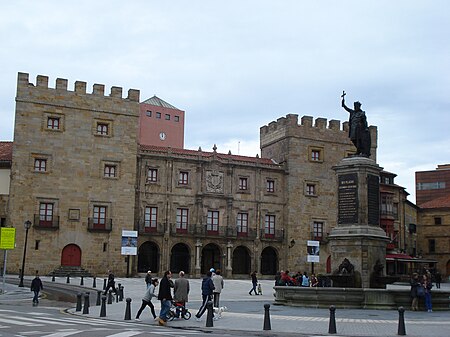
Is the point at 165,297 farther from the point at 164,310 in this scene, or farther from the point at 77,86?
the point at 77,86

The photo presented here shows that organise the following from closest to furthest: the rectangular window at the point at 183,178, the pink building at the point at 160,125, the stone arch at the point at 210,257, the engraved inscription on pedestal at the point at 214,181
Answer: the rectangular window at the point at 183,178 < the engraved inscription on pedestal at the point at 214,181 < the stone arch at the point at 210,257 < the pink building at the point at 160,125

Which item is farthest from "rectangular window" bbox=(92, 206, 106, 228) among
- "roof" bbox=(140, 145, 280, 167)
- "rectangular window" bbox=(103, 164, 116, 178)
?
"roof" bbox=(140, 145, 280, 167)

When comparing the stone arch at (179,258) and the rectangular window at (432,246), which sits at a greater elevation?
the rectangular window at (432,246)

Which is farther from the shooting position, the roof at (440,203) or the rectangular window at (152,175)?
the roof at (440,203)

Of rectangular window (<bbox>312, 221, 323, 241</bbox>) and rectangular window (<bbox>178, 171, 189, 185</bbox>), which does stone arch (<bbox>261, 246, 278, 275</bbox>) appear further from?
rectangular window (<bbox>178, 171, 189, 185</bbox>)

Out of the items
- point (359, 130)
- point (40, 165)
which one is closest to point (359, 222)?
point (359, 130)

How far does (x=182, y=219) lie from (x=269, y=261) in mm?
9803

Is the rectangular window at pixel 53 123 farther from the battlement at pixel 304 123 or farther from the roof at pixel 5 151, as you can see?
the battlement at pixel 304 123

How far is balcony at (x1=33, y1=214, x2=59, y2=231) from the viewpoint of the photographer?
49272 mm

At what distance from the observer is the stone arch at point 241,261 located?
58812mm

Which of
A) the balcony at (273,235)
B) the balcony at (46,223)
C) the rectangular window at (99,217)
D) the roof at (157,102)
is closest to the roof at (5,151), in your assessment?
the balcony at (46,223)

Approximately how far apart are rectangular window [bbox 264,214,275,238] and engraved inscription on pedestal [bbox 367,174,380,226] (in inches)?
1360

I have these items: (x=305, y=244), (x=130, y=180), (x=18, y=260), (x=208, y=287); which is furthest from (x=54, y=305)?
(x=305, y=244)

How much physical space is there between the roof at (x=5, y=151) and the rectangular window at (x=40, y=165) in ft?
9.60
